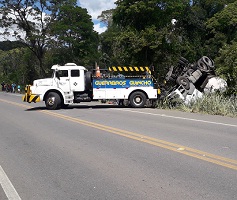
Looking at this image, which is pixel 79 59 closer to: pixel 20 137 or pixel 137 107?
pixel 137 107

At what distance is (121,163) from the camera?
651 cm

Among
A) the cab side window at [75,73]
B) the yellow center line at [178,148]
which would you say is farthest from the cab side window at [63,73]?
the yellow center line at [178,148]

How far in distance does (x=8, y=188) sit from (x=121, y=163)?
2210 millimetres

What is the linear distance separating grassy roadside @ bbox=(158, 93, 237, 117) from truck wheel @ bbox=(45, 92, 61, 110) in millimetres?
6685

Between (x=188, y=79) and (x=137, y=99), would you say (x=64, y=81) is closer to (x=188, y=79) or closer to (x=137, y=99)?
(x=137, y=99)

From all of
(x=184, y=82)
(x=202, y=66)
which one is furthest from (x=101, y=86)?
(x=202, y=66)

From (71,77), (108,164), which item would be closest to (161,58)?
(71,77)

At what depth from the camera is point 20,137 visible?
984 centimetres

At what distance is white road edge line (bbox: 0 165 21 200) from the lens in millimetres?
4887

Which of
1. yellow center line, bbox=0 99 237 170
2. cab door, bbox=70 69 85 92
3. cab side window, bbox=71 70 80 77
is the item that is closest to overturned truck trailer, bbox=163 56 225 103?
cab door, bbox=70 69 85 92

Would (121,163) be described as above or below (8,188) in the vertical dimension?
above

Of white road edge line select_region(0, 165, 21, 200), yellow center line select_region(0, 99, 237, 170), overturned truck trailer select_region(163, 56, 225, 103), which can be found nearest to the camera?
white road edge line select_region(0, 165, 21, 200)

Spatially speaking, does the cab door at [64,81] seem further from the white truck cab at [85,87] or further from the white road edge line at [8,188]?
the white road edge line at [8,188]

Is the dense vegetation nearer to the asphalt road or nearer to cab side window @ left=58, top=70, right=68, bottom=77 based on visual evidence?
cab side window @ left=58, top=70, right=68, bottom=77
